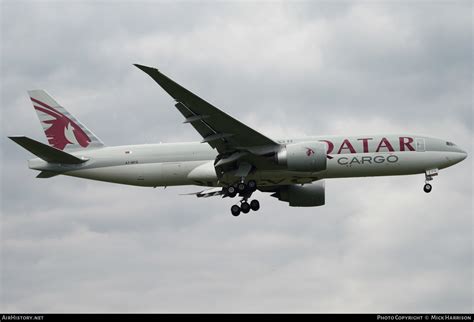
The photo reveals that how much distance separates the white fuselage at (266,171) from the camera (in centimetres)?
4809

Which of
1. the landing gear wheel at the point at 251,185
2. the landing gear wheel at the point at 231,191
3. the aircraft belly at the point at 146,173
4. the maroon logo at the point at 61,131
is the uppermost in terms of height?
the maroon logo at the point at 61,131

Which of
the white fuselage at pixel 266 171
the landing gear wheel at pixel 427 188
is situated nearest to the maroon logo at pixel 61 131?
the white fuselage at pixel 266 171

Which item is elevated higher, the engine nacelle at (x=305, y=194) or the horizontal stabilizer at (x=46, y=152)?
the horizontal stabilizer at (x=46, y=152)

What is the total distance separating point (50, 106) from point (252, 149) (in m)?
14.9

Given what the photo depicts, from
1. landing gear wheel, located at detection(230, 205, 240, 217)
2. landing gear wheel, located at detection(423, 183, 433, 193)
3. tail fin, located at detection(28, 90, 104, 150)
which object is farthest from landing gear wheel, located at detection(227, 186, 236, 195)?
landing gear wheel, located at detection(423, 183, 433, 193)

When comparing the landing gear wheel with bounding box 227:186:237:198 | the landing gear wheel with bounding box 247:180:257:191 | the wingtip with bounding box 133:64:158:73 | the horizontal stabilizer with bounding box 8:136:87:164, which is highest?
the wingtip with bounding box 133:64:158:73

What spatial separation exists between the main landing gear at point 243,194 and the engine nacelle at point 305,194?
4.51m

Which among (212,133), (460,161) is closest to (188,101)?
(212,133)

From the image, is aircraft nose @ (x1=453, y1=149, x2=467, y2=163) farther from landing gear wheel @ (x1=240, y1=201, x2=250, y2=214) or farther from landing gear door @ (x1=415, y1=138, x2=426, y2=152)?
landing gear wheel @ (x1=240, y1=201, x2=250, y2=214)

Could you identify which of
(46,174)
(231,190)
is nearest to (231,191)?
(231,190)

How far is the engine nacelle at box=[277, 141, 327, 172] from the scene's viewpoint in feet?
152

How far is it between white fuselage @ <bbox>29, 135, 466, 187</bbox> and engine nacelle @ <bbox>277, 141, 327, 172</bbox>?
54.3 inches

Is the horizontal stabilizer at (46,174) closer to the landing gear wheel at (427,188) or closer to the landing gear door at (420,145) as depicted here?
the landing gear door at (420,145)

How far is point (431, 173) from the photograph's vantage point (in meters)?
49.2
